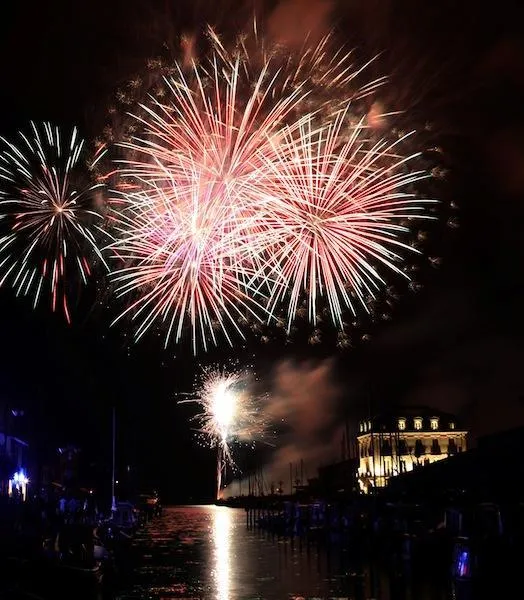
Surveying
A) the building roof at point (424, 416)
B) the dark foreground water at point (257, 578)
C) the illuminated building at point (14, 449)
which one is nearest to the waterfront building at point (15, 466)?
the illuminated building at point (14, 449)

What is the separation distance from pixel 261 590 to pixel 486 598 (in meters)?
6.28

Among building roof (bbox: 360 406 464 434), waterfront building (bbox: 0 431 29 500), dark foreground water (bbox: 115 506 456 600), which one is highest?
building roof (bbox: 360 406 464 434)

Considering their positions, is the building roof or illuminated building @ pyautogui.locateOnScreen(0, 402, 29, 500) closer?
illuminated building @ pyautogui.locateOnScreen(0, 402, 29, 500)

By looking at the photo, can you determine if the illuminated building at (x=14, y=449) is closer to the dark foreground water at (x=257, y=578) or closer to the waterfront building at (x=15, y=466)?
the waterfront building at (x=15, y=466)

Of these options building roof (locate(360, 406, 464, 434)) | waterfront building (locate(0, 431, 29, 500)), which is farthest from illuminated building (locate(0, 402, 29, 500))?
building roof (locate(360, 406, 464, 434))

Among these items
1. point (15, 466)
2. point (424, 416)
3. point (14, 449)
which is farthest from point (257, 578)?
point (424, 416)

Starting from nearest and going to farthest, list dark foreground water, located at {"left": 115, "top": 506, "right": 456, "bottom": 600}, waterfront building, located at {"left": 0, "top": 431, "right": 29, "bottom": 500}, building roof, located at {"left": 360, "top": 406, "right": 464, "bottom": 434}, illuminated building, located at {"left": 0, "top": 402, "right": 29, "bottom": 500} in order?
1. dark foreground water, located at {"left": 115, "top": 506, "right": 456, "bottom": 600}
2. waterfront building, located at {"left": 0, "top": 431, "right": 29, "bottom": 500}
3. illuminated building, located at {"left": 0, "top": 402, "right": 29, "bottom": 500}
4. building roof, located at {"left": 360, "top": 406, "right": 464, "bottom": 434}

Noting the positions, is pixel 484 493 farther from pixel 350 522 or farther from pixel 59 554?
pixel 350 522

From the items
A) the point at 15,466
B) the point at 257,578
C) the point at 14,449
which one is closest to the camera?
the point at 257,578

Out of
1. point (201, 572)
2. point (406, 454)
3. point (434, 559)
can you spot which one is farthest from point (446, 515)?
point (406, 454)

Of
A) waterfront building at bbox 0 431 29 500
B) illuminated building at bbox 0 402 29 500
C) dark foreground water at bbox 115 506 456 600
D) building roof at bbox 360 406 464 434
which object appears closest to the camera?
dark foreground water at bbox 115 506 456 600

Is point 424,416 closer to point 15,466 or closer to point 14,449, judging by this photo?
point 14,449

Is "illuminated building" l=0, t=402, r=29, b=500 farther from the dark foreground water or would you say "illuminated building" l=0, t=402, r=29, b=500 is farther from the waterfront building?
the dark foreground water

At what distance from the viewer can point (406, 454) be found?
14912 cm
